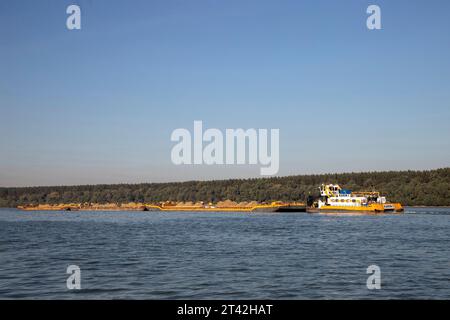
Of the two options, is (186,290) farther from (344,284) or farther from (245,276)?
(344,284)

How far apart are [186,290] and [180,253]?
62.8 ft

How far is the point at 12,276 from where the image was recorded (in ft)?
111
